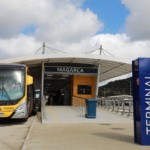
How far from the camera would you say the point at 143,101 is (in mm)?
11023

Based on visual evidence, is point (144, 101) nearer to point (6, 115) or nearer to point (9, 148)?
point (9, 148)

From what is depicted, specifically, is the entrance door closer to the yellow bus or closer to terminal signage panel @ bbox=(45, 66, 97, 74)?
terminal signage panel @ bbox=(45, 66, 97, 74)

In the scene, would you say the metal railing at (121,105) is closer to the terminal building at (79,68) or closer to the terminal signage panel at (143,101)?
the terminal building at (79,68)

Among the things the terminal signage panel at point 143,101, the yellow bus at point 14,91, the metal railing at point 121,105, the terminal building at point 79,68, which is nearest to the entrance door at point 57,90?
the terminal building at point 79,68

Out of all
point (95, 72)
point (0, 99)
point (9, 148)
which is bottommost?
point (9, 148)

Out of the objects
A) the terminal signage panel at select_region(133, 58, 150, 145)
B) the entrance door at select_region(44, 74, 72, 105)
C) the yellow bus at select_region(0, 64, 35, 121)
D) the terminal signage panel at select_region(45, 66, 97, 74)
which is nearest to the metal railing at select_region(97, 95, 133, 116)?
the yellow bus at select_region(0, 64, 35, 121)

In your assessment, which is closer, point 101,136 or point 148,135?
point 148,135

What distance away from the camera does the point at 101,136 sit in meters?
12.9

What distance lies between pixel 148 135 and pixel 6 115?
9655 mm

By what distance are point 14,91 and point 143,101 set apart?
1008 cm

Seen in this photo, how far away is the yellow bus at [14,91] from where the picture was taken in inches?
752

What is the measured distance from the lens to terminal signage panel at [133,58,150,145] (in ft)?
36.0

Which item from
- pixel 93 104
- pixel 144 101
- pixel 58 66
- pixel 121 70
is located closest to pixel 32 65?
pixel 58 66

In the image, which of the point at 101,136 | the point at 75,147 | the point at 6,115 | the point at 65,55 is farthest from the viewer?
the point at 65,55
